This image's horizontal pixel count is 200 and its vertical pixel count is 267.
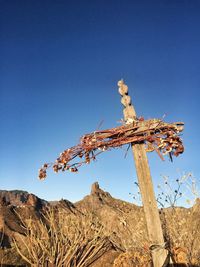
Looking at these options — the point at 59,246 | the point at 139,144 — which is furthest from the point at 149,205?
the point at 59,246

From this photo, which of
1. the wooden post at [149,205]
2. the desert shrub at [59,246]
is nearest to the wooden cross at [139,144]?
the wooden post at [149,205]

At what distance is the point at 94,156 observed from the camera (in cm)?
415

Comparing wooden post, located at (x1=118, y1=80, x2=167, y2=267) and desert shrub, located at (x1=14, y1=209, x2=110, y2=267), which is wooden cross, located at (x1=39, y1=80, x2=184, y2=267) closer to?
wooden post, located at (x1=118, y1=80, x2=167, y2=267)

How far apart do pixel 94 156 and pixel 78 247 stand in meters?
4.10

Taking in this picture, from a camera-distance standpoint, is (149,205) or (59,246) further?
(59,246)

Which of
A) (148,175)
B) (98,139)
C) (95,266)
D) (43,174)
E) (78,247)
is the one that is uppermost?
(98,139)

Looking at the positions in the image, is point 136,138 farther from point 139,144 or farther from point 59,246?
point 59,246

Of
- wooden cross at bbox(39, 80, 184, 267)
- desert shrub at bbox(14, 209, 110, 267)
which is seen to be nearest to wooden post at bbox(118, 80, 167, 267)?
wooden cross at bbox(39, 80, 184, 267)

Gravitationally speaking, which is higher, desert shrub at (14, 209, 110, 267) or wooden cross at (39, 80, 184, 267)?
wooden cross at (39, 80, 184, 267)

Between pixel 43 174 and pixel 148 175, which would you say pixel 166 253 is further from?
pixel 43 174

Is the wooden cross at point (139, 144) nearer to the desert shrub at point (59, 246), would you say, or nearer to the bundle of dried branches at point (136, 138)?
the bundle of dried branches at point (136, 138)

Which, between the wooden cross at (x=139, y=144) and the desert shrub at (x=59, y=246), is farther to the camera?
the desert shrub at (x=59, y=246)

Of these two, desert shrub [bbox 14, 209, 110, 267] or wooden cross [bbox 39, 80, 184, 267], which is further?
desert shrub [bbox 14, 209, 110, 267]

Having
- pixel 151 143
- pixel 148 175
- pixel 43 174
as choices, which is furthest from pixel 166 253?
pixel 43 174
